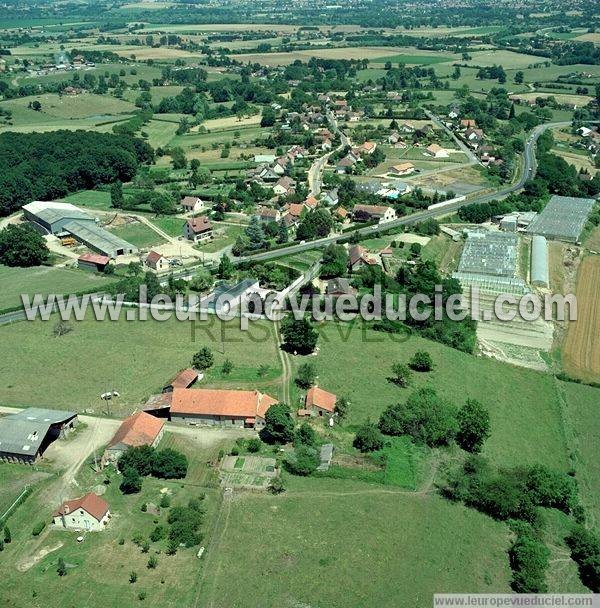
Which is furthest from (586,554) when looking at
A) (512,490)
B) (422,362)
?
(422,362)

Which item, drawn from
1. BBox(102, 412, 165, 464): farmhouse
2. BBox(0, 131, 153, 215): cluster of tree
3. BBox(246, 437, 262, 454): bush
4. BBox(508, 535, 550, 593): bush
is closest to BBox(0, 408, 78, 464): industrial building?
BBox(102, 412, 165, 464): farmhouse

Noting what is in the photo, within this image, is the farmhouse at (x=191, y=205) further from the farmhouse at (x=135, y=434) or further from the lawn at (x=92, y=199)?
the farmhouse at (x=135, y=434)

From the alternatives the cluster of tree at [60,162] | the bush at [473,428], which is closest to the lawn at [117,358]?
the bush at [473,428]

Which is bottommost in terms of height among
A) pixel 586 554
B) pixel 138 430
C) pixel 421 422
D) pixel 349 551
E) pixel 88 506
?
pixel 586 554

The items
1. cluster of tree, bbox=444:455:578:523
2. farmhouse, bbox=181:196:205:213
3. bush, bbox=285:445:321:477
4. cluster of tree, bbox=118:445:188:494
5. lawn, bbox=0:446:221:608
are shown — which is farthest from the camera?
farmhouse, bbox=181:196:205:213

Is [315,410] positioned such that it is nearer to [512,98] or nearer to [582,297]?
[582,297]

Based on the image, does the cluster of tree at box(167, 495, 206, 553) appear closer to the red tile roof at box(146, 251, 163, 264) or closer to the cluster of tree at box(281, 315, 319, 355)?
the cluster of tree at box(281, 315, 319, 355)

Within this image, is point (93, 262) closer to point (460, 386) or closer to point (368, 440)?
point (460, 386)
